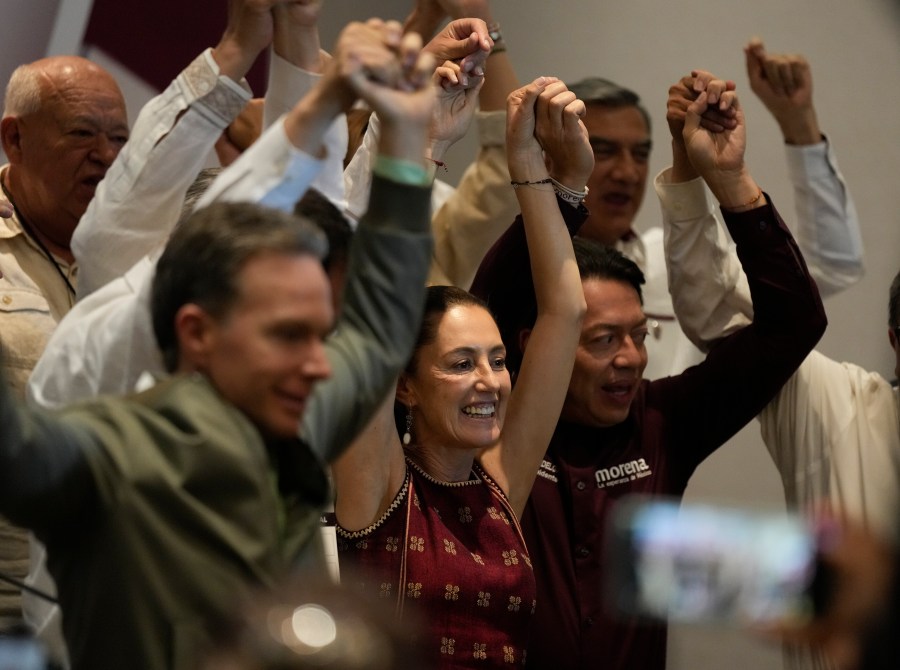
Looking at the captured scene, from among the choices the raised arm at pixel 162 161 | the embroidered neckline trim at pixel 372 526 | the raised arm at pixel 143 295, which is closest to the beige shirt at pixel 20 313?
Answer: the raised arm at pixel 162 161

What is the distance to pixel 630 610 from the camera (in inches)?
53.1

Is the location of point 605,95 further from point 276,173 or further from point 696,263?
point 276,173

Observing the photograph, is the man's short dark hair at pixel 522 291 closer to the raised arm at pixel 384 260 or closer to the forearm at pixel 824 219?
the forearm at pixel 824 219

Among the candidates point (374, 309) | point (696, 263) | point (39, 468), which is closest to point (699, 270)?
point (696, 263)

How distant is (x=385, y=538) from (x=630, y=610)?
33.9 inches

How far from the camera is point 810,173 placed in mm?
2986

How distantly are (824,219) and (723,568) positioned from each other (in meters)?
1.86

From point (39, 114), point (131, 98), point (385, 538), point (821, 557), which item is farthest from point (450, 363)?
point (131, 98)

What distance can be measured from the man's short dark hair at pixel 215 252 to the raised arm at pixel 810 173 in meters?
1.68

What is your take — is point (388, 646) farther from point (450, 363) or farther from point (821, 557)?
point (450, 363)

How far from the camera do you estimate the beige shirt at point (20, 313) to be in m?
2.20

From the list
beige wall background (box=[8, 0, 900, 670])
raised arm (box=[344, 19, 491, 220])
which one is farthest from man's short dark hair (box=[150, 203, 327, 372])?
beige wall background (box=[8, 0, 900, 670])

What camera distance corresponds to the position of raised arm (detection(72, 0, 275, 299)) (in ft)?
7.04

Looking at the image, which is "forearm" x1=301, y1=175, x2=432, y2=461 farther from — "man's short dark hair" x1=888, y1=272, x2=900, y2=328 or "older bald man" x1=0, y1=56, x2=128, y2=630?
"man's short dark hair" x1=888, y1=272, x2=900, y2=328
